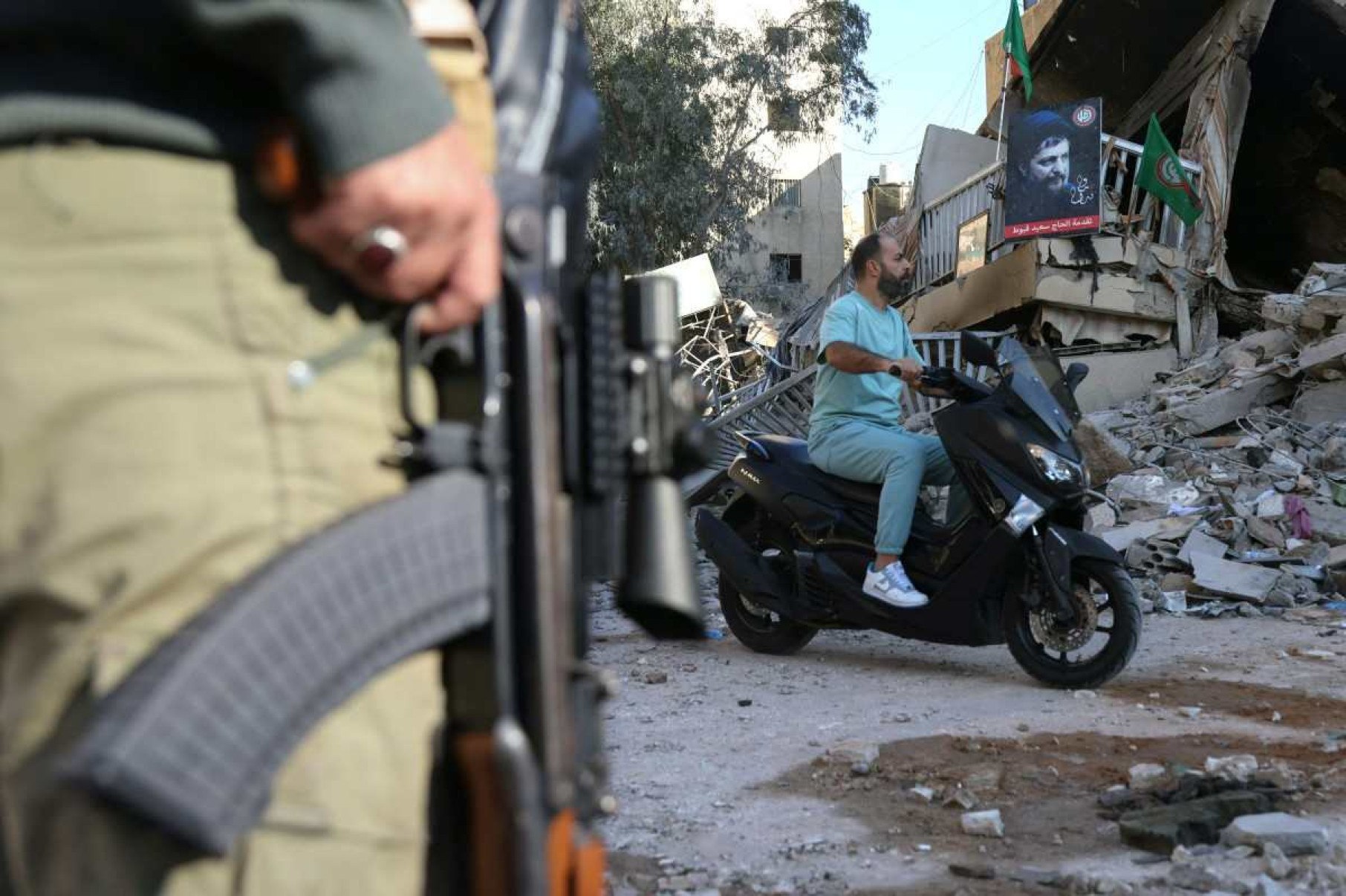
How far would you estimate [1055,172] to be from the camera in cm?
1266

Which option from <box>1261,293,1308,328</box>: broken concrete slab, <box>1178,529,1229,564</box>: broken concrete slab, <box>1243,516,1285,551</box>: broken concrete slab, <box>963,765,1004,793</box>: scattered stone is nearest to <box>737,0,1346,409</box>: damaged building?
<box>1261,293,1308,328</box>: broken concrete slab

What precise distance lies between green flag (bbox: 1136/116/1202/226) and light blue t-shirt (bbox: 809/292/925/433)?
824cm

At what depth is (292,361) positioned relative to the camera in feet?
3.86

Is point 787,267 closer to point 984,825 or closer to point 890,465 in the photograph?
point 890,465

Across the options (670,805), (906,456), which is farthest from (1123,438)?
(670,805)

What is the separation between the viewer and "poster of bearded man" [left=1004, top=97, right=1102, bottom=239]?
40.8 feet

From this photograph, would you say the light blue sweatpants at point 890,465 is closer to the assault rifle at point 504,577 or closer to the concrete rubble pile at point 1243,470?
the concrete rubble pile at point 1243,470

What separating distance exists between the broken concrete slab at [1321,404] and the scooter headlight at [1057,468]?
5558mm

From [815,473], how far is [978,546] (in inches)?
33.8

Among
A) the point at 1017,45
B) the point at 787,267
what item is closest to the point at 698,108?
the point at 787,267

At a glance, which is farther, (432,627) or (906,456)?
(906,456)

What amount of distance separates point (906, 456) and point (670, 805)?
2.19 metres

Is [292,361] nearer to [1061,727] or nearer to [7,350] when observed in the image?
[7,350]

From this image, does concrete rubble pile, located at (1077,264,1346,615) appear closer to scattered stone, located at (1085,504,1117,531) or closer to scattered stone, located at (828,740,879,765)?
scattered stone, located at (1085,504,1117,531)
